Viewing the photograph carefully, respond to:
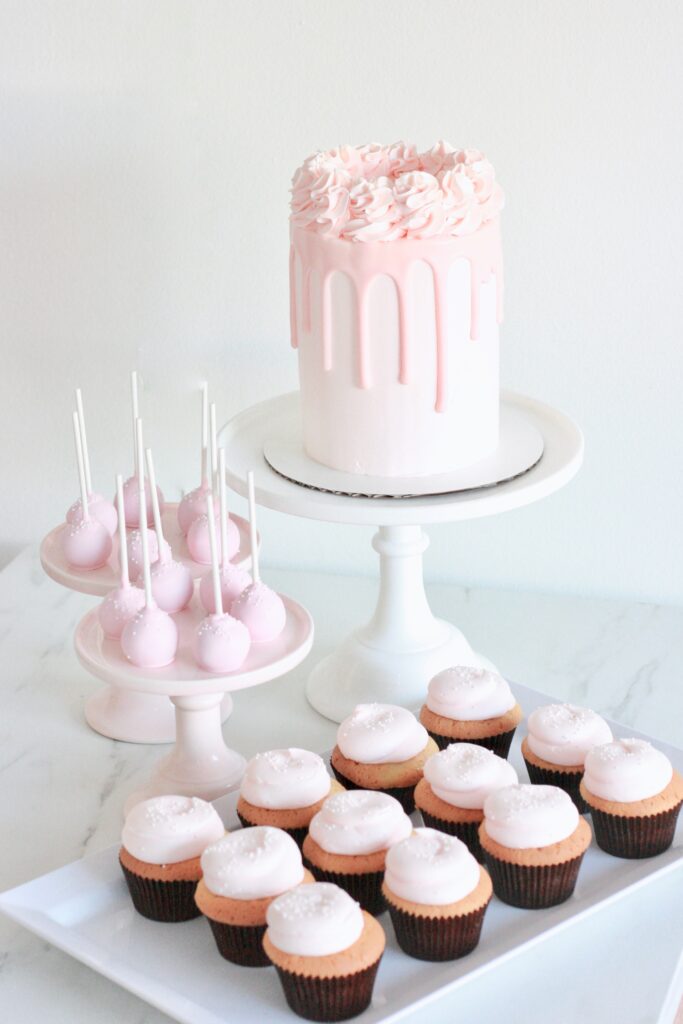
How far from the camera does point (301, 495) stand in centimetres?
111

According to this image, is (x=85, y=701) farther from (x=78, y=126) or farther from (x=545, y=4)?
(x=545, y=4)

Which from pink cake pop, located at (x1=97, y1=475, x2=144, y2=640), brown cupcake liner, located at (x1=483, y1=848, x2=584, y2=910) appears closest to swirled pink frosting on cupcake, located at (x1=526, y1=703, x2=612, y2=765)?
brown cupcake liner, located at (x1=483, y1=848, x2=584, y2=910)

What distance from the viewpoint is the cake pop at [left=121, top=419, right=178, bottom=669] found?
100 centimetres

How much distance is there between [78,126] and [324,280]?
0.47m

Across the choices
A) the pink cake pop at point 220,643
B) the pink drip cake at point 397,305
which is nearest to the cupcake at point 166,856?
the pink cake pop at point 220,643

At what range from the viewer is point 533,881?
0.94 metres

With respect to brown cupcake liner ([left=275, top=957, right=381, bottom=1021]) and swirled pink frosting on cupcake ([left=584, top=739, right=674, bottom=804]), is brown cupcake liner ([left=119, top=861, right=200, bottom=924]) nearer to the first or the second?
brown cupcake liner ([left=275, top=957, right=381, bottom=1021])

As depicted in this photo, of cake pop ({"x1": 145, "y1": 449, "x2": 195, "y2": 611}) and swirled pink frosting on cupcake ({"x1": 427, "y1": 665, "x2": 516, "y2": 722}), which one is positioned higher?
cake pop ({"x1": 145, "y1": 449, "x2": 195, "y2": 611})

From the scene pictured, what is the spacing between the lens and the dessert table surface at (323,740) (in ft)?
2.92

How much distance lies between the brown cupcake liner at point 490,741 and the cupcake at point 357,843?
0.16 meters

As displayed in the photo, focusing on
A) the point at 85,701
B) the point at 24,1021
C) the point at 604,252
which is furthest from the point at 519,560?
the point at 24,1021

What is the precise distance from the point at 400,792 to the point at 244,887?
0.20 metres

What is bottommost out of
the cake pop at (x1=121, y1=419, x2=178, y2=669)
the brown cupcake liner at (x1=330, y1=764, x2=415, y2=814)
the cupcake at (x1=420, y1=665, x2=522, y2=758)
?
the brown cupcake liner at (x1=330, y1=764, x2=415, y2=814)

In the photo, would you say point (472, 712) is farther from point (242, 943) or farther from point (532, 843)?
point (242, 943)
